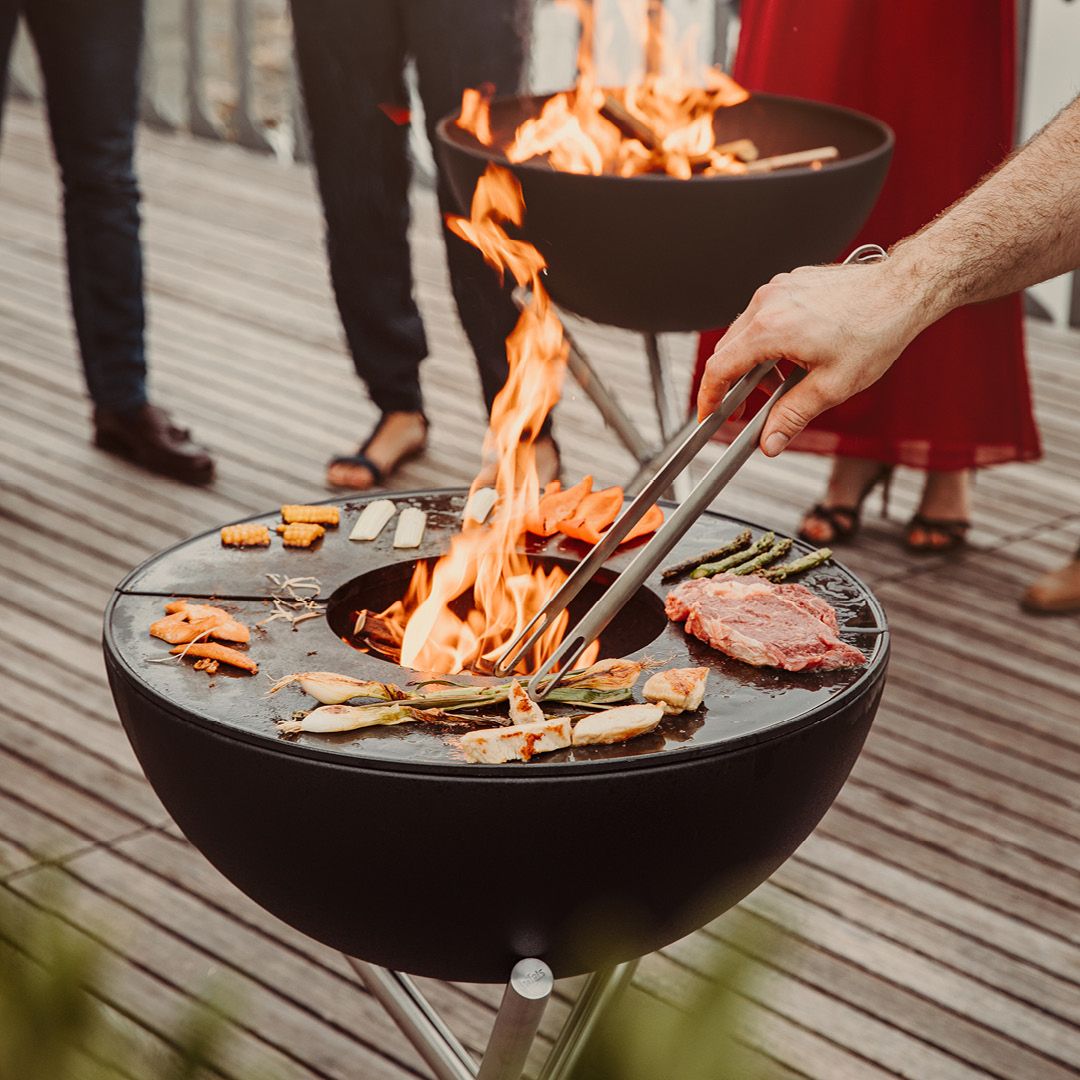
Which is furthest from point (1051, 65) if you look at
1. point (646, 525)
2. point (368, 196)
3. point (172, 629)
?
point (172, 629)

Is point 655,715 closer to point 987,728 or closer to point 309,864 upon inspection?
point 309,864

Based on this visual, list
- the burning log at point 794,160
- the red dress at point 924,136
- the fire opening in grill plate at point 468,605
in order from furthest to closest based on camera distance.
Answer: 1. the red dress at point 924,136
2. the burning log at point 794,160
3. the fire opening in grill plate at point 468,605

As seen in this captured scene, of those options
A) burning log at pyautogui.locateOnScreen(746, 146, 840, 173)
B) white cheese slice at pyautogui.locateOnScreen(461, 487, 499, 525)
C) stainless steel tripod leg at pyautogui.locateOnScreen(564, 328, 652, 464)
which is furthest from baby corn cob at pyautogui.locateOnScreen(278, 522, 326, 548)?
burning log at pyautogui.locateOnScreen(746, 146, 840, 173)

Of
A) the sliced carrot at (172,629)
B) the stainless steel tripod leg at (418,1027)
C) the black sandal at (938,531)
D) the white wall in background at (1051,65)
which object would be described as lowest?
the black sandal at (938,531)

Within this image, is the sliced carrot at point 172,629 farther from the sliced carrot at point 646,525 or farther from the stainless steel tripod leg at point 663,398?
the stainless steel tripod leg at point 663,398

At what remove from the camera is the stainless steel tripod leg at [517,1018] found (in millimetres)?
1139

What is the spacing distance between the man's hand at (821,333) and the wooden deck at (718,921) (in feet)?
1.42

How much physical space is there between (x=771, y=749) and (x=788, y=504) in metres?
2.24

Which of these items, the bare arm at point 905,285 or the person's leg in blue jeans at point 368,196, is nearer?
the bare arm at point 905,285

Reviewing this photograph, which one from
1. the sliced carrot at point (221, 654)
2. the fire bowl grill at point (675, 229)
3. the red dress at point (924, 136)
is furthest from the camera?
the red dress at point (924, 136)

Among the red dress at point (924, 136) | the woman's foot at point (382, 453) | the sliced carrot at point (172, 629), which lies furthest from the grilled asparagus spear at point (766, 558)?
the woman's foot at point (382, 453)

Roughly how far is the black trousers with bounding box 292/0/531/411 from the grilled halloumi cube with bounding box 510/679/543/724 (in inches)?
72.7

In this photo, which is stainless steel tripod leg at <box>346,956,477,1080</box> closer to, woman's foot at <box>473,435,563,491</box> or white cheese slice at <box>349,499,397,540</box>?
white cheese slice at <box>349,499,397,540</box>

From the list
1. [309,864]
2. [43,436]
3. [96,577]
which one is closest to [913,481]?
[96,577]
